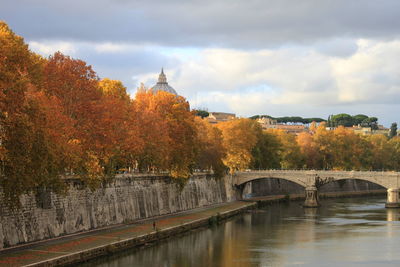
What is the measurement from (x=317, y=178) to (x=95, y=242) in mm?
50153

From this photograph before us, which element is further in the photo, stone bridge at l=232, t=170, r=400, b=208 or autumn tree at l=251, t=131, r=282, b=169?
autumn tree at l=251, t=131, r=282, b=169

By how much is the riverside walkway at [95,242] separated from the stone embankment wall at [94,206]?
0.84 metres

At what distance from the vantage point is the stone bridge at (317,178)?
262 ft

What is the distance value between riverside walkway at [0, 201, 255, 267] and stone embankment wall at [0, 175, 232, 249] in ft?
2.76

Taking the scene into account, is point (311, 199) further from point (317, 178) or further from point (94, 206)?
point (94, 206)

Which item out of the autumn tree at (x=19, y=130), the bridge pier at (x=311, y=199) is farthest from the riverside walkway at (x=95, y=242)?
the bridge pier at (x=311, y=199)

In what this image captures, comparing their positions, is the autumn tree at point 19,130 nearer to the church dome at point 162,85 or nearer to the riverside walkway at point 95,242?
the riverside walkway at point 95,242

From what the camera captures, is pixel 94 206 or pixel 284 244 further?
pixel 284 244

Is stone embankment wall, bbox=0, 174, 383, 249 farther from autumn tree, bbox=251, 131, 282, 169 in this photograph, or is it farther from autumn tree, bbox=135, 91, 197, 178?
autumn tree, bbox=251, 131, 282, 169

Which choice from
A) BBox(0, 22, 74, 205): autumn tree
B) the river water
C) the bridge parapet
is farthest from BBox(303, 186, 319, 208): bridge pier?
BBox(0, 22, 74, 205): autumn tree

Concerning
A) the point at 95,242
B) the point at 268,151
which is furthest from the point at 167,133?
the point at 268,151

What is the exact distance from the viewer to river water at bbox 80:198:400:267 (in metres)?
40.4

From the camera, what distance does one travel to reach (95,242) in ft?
132

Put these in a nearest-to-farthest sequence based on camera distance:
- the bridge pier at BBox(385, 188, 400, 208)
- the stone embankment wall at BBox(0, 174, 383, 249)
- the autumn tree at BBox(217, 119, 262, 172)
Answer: the stone embankment wall at BBox(0, 174, 383, 249) → the bridge pier at BBox(385, 188, 400, 208) → the autumn tree at BBox(217, 119, 262, 172)
